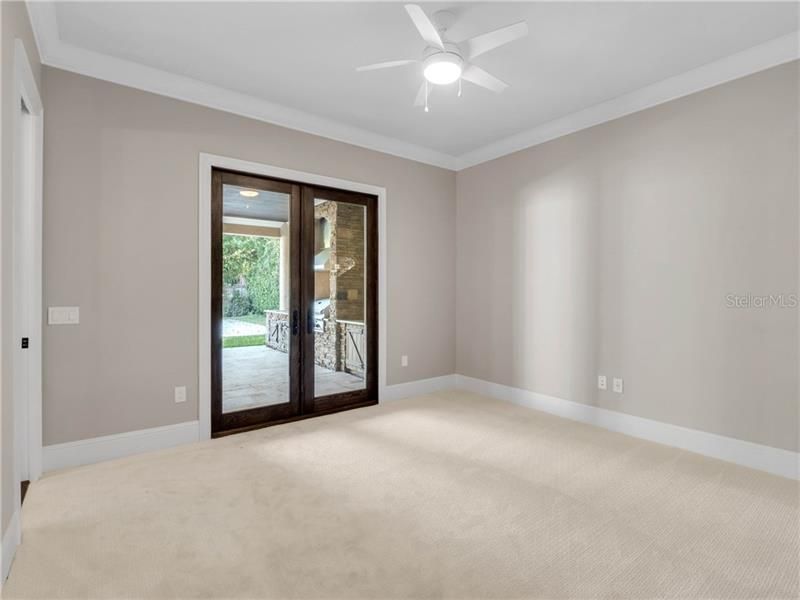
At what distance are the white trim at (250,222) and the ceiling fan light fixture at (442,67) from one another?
75.0 inches

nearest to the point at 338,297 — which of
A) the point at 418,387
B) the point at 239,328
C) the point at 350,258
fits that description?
the point at 350,258

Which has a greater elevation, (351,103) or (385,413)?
(351,103)

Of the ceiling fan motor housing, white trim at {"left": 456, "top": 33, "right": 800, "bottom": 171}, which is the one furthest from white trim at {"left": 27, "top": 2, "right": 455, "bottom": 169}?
the ceiling fan motor housing

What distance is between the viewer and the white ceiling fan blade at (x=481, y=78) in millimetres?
2740

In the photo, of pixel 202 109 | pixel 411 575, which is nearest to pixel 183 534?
pixel 411 575

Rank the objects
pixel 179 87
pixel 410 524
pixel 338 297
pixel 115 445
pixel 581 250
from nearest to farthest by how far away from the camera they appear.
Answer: pixel 410 524 < pixel 115 445 < pixel 179 87 < pixel 581 250 < pixel 338 297

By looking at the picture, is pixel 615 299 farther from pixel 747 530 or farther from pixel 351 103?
pixel 351 103

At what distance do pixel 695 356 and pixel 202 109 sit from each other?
434 cm

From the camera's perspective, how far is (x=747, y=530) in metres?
Answer: 2.15

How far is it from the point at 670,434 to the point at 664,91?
107 inches

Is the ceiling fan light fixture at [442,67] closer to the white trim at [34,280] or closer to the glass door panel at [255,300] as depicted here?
the glass door panel at [255,300]

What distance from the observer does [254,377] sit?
377 centimetres

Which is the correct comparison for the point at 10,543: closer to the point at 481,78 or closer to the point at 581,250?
the point at 481,78

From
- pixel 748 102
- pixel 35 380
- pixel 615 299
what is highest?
pixel 748 102
